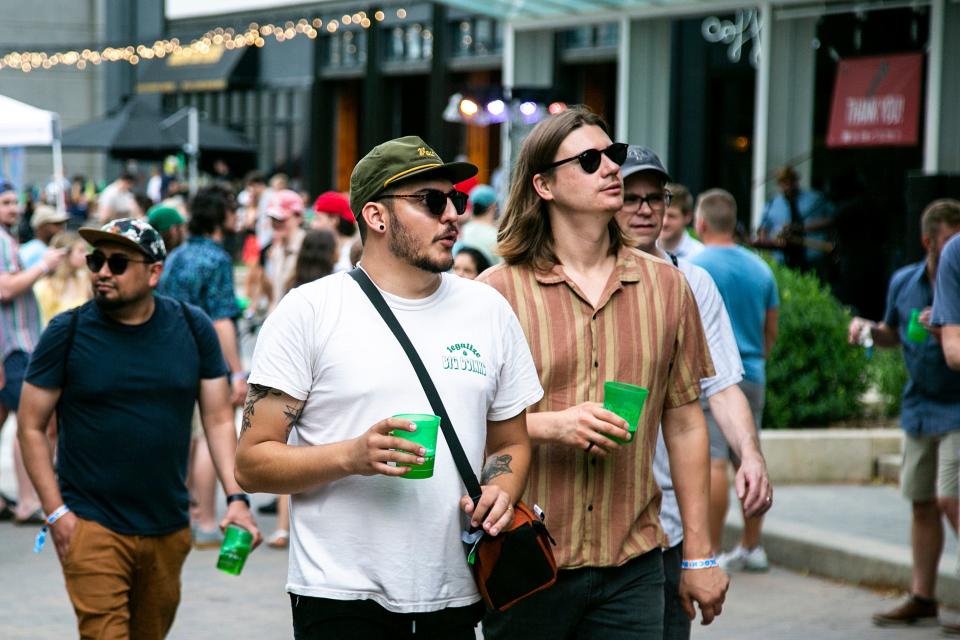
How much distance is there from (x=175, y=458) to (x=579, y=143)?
1.96 m

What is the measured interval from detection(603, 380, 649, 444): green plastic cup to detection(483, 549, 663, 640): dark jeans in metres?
0.42

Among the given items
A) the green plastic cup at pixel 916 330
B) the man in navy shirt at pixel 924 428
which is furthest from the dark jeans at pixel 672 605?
the man in navy shirt at pixel 924 428

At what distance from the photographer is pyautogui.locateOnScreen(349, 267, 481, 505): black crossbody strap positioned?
3.23 metres

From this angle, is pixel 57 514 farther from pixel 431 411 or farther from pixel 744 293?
pixel 744 293

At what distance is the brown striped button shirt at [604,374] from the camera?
3.66m

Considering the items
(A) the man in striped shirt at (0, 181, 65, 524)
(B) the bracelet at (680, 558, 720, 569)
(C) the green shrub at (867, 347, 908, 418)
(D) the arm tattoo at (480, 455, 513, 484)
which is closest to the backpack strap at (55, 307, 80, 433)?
(D) the arm tattoo at (480, 455, 513, 484)

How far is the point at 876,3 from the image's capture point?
14938mm

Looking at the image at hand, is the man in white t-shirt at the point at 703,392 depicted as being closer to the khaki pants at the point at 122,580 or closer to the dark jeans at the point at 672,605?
the dark jeans at the point at 672,605

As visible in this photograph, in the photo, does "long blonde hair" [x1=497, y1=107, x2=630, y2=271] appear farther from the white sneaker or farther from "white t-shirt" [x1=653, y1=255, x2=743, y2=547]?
the white sneaker

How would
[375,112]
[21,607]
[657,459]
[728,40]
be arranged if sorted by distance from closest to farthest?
[657,459]
[21,607]
[728,40]
[375,112]

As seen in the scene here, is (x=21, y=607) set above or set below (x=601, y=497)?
below

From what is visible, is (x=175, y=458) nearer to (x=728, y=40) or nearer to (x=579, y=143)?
(x=579, y=143)

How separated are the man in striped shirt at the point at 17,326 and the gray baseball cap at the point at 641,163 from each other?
4.71 metres

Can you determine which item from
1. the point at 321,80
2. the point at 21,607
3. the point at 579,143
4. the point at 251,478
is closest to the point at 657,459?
the point at 579,143
